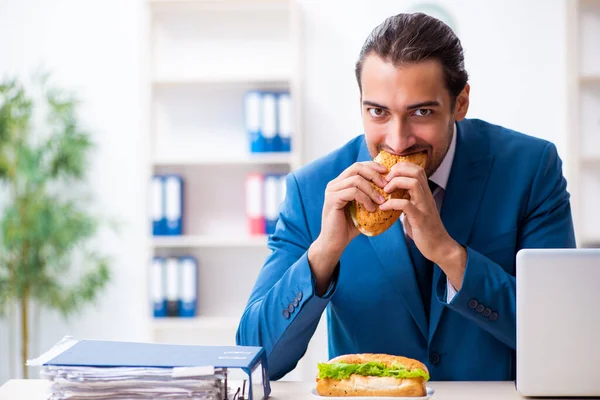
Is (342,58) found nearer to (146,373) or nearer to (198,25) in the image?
(198,25)

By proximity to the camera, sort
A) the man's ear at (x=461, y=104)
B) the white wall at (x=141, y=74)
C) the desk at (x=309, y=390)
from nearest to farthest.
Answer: the desk at (x=309, y=390), the man's ear at (x=461, y=104), the white wall at (x=141, y=74)

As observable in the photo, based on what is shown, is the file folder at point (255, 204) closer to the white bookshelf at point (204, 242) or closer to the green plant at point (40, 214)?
the white bookshelf at point (204, 242)

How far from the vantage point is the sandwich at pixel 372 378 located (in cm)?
139

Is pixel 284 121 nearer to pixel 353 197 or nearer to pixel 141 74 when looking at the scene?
pixel 141 74

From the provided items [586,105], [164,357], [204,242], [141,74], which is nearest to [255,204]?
[204,242]

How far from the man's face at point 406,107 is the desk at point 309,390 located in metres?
0.50

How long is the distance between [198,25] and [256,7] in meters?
0.36

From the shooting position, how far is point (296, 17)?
4.11 m

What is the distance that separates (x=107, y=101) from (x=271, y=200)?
1113 mm

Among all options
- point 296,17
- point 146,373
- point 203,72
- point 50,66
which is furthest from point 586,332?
point 50,66

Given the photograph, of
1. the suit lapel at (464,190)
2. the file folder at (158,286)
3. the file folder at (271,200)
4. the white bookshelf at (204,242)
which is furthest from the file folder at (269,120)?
the suit lapel at (464,190)

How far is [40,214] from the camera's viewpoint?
4.12 metres

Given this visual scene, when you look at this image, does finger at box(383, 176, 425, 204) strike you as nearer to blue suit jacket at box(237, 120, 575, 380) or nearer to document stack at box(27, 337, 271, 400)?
blue suit jacket at box(237, 120, 575, 380)

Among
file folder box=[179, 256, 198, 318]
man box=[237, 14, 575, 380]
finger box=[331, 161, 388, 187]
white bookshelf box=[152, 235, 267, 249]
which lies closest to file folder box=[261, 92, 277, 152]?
white bookshelf box=[152, 235, 267, 249]
